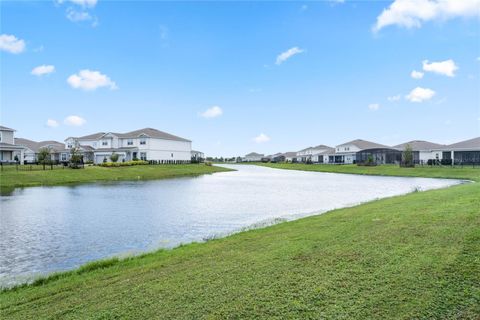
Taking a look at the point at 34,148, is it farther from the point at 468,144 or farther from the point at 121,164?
the point at 468,144

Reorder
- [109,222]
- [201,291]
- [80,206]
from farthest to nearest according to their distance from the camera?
[80,206] < [109,222] < [201,291]

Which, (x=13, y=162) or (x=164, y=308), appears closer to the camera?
(x=164, y=308)

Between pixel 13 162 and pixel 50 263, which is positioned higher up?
pixel 13 162

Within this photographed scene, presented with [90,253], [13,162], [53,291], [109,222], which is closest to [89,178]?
[13,162]

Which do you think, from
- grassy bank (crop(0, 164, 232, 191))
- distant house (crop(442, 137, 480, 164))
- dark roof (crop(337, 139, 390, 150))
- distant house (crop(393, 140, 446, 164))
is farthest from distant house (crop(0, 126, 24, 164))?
distant house (crop(442, 137, 480, 164))

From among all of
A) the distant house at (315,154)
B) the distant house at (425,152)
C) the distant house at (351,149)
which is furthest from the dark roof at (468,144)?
the distant house at (315,154)

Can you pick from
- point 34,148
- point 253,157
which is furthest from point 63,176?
point 253,157

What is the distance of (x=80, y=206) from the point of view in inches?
817

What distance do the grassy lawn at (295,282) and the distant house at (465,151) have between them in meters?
61.0

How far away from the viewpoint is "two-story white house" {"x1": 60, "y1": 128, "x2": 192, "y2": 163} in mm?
76688

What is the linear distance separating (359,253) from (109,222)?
12.1 m

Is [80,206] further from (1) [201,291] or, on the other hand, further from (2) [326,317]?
(2) [326,317]

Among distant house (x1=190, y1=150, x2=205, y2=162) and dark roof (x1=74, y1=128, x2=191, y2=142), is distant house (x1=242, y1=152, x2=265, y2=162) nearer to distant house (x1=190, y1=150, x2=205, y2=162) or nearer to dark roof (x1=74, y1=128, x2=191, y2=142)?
distant house (x1=190, y1=150, x2=205, y2=162)

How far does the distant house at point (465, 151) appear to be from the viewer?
195 ft
